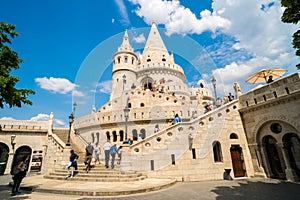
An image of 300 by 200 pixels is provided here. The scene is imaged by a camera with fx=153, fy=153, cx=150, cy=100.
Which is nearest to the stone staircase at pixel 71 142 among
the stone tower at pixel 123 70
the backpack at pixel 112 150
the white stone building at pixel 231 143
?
the white stone building at pixel 231 143

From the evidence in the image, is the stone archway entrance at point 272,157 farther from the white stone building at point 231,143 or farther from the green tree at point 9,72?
the green tree at point 9,72

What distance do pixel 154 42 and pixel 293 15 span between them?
4514 centimetres

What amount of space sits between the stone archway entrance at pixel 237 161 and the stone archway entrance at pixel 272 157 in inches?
59.5

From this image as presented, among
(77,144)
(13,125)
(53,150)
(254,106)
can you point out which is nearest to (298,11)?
(254,106)

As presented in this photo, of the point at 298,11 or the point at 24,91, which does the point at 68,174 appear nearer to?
the point at 24,91

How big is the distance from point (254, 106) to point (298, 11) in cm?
683

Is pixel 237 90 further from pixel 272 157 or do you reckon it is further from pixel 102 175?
pixel 102 175

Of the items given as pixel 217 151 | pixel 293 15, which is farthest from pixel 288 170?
pixel 293 15

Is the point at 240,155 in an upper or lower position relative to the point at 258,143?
lower

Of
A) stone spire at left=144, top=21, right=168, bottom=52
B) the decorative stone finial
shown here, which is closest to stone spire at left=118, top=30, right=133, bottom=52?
stone spire at left=144, top=21, right=168, bottom=52

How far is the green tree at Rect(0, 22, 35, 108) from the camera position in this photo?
18.3 ft

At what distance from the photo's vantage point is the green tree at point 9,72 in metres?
5.57

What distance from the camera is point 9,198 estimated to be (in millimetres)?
6039

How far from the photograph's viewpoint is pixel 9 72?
6.21 meters
